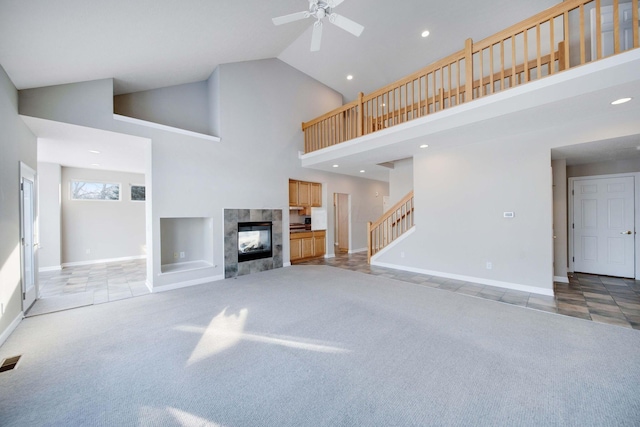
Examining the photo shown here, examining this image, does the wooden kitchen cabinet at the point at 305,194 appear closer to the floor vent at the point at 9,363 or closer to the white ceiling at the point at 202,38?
the white ceiling at the point at 202,38

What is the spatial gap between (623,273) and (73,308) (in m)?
9.46

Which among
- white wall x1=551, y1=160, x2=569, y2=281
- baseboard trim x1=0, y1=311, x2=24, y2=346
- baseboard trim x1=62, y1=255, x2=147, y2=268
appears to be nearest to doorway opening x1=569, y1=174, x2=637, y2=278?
white wall x1=551, y1=160, x2=569, y2=281

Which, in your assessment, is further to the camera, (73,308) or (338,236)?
(338,236)

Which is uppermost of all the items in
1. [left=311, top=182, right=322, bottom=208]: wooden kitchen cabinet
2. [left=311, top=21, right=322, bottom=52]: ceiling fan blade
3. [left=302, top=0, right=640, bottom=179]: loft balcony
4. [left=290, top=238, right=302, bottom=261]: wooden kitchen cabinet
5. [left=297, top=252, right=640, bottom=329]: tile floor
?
[left=311, top=21, right=322, bottom=52]: ceiling fan blade

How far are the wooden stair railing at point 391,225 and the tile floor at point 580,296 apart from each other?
3.58 feet

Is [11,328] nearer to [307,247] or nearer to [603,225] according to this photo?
[307,247]

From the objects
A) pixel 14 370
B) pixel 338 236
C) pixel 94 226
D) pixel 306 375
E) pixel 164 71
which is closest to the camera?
pixel 306 375

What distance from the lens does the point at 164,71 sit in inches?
171

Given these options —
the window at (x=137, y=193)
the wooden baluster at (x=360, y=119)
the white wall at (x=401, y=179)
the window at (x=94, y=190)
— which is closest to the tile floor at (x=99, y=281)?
the window at (x=94, y=190)

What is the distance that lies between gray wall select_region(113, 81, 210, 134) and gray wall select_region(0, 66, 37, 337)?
1726mm

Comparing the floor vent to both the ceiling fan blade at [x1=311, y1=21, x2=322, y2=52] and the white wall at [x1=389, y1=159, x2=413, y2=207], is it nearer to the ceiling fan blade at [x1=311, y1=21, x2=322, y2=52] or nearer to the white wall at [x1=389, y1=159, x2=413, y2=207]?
the ceiling fan blade at [x1=311, y1=21, x2=322, y2=52]

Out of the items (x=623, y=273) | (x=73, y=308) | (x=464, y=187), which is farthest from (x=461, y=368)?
(x=623, y=273)

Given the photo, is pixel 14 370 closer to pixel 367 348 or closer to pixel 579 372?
pixel 367 348

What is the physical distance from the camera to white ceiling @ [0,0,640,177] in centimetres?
247
